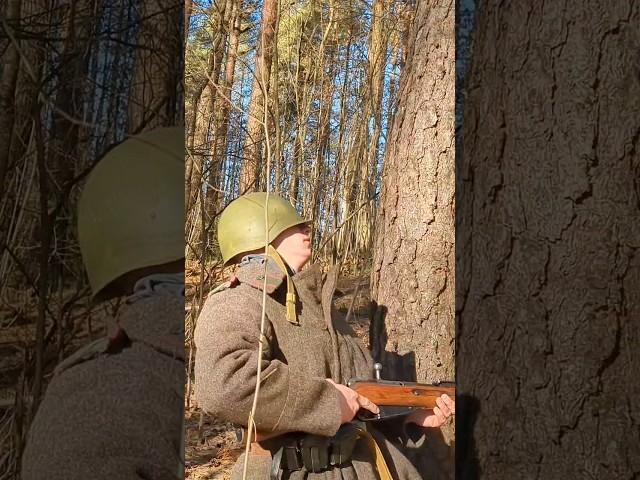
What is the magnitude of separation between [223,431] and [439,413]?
364 millimetres

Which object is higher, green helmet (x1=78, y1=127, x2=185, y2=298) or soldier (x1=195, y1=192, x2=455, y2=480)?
green helmet (x1=78, y1=127, x2=185, y2=298)

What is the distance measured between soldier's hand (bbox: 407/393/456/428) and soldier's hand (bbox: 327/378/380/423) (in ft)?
0.22

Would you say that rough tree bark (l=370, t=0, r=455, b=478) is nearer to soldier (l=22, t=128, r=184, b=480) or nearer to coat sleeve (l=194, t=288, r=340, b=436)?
coat sleeve (l=194, t=288, r=340, b=436)

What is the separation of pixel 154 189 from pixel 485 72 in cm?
55

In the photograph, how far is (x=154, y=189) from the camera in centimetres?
73

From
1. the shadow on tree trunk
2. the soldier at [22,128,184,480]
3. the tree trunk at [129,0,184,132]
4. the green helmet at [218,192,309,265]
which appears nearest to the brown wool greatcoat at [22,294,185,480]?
the soldier at [22,128,184,480]

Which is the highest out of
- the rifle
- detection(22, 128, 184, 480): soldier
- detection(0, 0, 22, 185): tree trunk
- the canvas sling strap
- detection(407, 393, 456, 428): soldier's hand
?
detection(0, 0, 22, 185): tree trunk

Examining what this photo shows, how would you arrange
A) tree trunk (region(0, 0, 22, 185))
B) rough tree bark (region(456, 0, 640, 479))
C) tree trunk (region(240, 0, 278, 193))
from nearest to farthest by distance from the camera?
tree trunk (region(0, 0, 22, 185))
rough tree bark (region(456, 0, 640, 479))
tree trunk (region(240, 0, 278, 193))

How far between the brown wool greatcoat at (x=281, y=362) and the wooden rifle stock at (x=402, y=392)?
0.04 metres

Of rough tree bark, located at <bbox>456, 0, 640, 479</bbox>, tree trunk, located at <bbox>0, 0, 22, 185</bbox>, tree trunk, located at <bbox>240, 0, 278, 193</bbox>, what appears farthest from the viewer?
tree trunk, located at <bbox>240, 0, 278, 193</bbox>

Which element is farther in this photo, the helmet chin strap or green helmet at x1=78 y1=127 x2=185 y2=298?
the helmet chin strap

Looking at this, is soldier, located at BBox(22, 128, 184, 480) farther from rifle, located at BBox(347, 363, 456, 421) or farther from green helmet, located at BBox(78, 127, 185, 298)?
rifle, located at BBox(347, 363, 456, 421)

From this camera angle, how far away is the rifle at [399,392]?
1017mm

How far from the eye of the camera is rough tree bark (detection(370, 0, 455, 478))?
1049 millimetres
